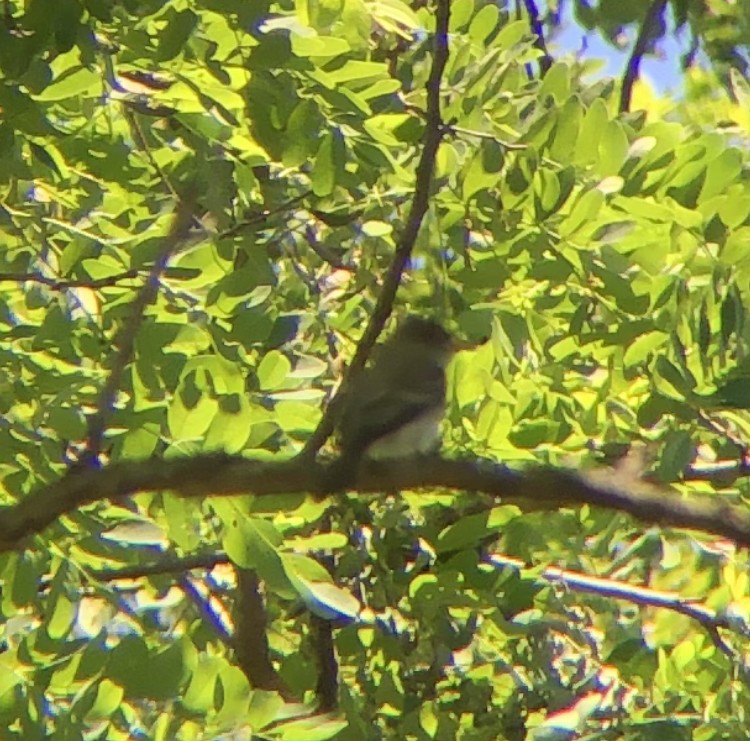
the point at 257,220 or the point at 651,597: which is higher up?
the point at 257,220

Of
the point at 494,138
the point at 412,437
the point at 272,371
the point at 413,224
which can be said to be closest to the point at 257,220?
the point at 272,371

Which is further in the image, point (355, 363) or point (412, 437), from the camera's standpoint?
point (412, 437)

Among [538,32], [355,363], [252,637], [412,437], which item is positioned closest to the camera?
[355,363]

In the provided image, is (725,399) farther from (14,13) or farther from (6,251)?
(6,251)

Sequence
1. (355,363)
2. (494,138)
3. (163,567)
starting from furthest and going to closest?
(163,567) < (494,138) < (355,363)

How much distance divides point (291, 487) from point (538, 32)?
65.1 inches

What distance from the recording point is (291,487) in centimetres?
188

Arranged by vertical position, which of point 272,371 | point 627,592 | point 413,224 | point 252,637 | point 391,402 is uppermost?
point 413,224

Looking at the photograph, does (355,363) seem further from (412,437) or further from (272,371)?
(412,437)

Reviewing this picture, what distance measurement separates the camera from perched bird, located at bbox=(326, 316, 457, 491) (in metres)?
3.17

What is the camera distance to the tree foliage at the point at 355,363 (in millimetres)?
1978

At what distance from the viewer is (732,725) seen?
95.6 inches

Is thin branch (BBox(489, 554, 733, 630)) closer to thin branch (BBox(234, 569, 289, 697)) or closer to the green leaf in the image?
thin branch (BBox(234, 569, 289, 697))

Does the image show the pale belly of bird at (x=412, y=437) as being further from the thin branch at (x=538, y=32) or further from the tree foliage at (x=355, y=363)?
the thin branch at (x=538, y=32)
